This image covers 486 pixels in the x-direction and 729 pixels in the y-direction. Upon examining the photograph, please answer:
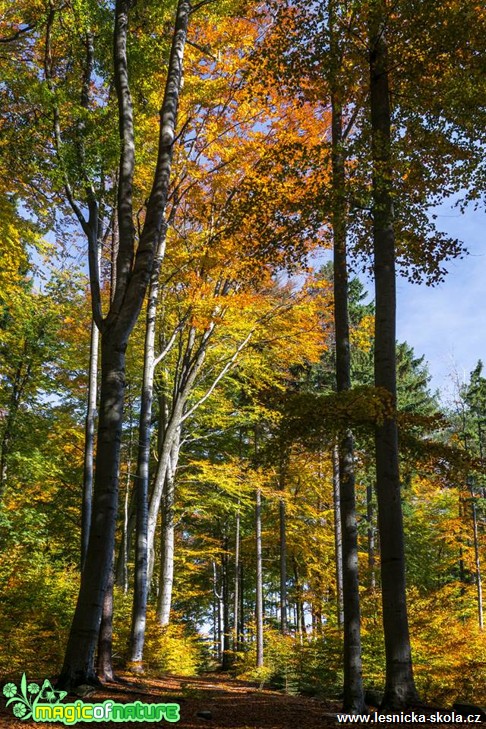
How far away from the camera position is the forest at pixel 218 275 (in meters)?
5.98

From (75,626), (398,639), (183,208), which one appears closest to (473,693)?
(398,639)

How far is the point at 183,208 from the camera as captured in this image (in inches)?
456

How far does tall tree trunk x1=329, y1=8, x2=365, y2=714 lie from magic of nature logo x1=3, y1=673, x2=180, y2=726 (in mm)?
2740

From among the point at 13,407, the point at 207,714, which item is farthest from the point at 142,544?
the point at 13,407

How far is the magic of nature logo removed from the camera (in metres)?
4.15

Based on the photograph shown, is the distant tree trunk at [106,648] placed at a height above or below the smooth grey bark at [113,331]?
below

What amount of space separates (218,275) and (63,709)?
896 cm

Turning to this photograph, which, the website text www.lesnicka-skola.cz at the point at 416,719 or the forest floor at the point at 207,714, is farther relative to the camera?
the website text www.lesnicka-skola.cz at the point at 416,719

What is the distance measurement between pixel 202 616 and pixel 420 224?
32517mm

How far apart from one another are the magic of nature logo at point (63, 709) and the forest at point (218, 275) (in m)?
0.07

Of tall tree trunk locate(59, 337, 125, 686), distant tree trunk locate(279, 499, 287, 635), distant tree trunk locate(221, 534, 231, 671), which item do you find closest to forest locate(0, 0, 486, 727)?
tall tree trunk locate(59, 337, 125, 686)

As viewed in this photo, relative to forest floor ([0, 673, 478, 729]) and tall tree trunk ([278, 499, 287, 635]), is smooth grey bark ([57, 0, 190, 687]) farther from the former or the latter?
tall tree trunk ([278, 499, 287, 635])

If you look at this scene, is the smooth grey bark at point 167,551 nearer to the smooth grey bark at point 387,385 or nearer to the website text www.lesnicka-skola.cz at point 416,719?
the website text www.lesnicka-skola.cz at point 416,719

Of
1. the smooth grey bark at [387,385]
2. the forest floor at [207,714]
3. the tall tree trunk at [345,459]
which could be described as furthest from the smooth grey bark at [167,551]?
the smooth grey bark at [387,385]
